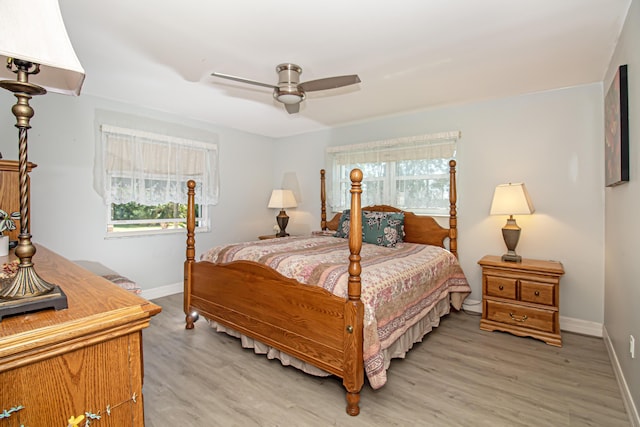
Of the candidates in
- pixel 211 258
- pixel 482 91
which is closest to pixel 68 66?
pixel 211 258

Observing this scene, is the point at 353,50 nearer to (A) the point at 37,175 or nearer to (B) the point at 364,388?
(B) the point at 364,388

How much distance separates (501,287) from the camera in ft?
9.91

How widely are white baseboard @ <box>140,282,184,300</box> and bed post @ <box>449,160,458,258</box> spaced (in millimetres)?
3480

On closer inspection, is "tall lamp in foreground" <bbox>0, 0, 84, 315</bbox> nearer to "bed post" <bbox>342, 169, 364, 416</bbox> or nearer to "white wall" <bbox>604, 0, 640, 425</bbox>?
"bed post" <bbox>342, 169, 364, 416</bbox>

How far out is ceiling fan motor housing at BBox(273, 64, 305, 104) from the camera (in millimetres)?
2510

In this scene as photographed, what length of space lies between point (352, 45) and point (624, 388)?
2.87m

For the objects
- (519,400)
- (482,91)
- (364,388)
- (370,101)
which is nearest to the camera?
(519,400)

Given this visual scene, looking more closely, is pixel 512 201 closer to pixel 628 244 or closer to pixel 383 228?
pixel 628 244

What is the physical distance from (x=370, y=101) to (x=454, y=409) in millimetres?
2938

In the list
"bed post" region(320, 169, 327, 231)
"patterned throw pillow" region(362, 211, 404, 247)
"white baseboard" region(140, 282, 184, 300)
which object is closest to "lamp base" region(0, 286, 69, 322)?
"patterned throw pillow" region(362, 211, 404, 247)

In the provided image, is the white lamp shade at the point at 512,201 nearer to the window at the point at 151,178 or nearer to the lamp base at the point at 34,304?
the lamp base at the point at 34,304

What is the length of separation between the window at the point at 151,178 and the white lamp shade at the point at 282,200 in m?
0.85

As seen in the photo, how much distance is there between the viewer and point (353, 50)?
2.38 meters

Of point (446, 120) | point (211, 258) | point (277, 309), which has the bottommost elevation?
point (277, 309)
